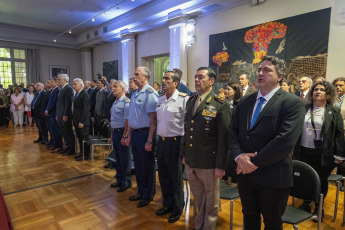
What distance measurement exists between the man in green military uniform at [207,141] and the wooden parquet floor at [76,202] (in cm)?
52

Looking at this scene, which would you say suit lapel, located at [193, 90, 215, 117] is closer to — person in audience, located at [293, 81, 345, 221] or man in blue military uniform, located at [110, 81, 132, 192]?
person in audience, located at [293, 81, 345, 221]

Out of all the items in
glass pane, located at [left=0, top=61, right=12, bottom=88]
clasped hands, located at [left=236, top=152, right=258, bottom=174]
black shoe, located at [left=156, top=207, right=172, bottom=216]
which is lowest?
black shoe, located at [left=156, top=207, right=172, bottom=216]

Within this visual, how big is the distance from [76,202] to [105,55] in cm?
935

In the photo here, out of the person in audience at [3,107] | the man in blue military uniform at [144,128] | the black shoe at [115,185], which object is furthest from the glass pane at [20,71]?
the man in blue military uniform at [144,128]

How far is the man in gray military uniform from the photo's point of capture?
7.20ft

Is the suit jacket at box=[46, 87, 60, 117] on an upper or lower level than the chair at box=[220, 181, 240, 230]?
upper

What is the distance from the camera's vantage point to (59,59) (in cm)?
1200

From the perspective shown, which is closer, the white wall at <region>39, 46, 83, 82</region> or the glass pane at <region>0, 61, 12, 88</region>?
the glass pane at <region>0, 61, 12, 88</region>

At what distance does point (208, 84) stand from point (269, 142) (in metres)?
0.75

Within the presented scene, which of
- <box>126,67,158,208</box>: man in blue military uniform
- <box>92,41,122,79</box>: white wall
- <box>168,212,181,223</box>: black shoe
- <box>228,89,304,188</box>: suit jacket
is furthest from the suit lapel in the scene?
<box>92,41,122,79</box>: white wall

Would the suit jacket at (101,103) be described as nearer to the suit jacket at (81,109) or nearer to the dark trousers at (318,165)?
the suit jacket at (81,109)

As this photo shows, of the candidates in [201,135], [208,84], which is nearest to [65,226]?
[201,135]

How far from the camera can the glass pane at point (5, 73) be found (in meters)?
10.7

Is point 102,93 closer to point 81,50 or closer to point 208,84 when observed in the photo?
point 208,84
